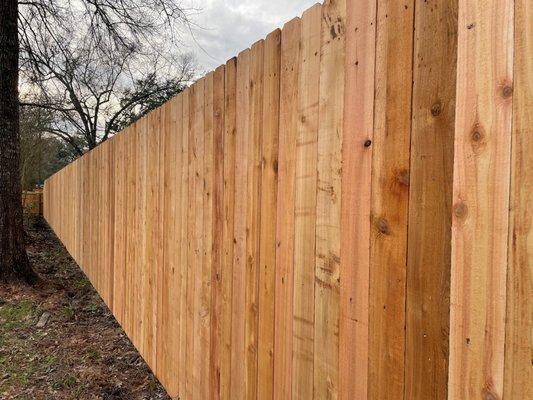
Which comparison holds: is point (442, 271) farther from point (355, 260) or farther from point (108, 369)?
point (108, 369)

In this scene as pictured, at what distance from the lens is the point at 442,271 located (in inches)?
35.8

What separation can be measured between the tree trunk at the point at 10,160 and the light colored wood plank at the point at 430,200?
264 inches

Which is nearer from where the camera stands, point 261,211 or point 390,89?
point 390,89

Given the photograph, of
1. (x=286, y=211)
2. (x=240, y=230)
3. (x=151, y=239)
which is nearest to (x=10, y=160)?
(x=151, y=239)

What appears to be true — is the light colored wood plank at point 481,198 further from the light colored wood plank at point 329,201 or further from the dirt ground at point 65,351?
the dirt ground at point 65,351

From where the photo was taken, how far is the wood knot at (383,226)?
103 cm

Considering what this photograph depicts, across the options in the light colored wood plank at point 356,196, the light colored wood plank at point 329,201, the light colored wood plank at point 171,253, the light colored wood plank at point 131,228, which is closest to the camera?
the light colored wood plank at point 356,196

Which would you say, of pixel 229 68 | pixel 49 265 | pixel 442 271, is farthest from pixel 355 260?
pixel 49 265

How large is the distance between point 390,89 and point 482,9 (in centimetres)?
26

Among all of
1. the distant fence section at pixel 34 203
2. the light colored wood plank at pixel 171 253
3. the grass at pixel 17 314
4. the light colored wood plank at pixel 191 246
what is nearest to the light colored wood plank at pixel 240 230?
the light colored wood plank at pixel 191 246

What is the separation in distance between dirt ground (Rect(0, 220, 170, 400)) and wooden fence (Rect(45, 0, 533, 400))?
164 cm

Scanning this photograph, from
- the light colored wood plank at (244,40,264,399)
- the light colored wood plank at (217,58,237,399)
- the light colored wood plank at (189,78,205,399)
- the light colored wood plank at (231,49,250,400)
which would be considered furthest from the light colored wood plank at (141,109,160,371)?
the light colored wood plank at (244,40,264,399)

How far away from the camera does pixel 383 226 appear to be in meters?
1.04

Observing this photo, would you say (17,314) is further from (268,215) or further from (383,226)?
(383,226)
